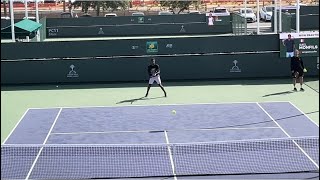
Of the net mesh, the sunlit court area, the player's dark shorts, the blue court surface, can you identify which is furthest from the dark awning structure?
the net mesh

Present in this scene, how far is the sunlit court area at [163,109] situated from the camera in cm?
1052

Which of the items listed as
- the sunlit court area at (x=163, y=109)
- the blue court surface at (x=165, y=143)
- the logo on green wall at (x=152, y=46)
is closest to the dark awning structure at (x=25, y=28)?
the sunlit court area at (x=163, y=109)

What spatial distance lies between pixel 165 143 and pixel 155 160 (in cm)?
194

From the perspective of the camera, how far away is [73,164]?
35.0 ft

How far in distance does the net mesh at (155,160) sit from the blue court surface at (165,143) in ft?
0.05

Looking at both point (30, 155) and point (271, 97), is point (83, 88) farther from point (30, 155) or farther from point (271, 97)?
point (30, 155)

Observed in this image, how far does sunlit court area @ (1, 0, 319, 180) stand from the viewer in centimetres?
1052

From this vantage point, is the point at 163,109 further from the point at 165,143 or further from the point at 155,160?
the point at 155,160

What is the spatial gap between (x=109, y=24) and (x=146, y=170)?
99.0 ft

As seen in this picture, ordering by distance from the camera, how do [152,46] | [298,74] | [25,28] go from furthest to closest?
[25,28] < [152,46] < [298,74]

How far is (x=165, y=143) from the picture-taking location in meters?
12.8

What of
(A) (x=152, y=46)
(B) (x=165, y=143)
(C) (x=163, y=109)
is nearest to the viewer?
(B) (x=165, y=143)

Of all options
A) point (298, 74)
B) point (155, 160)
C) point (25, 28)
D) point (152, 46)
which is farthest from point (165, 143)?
point (25, 28)

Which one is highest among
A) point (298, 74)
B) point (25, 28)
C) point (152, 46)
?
point (25, 28)
